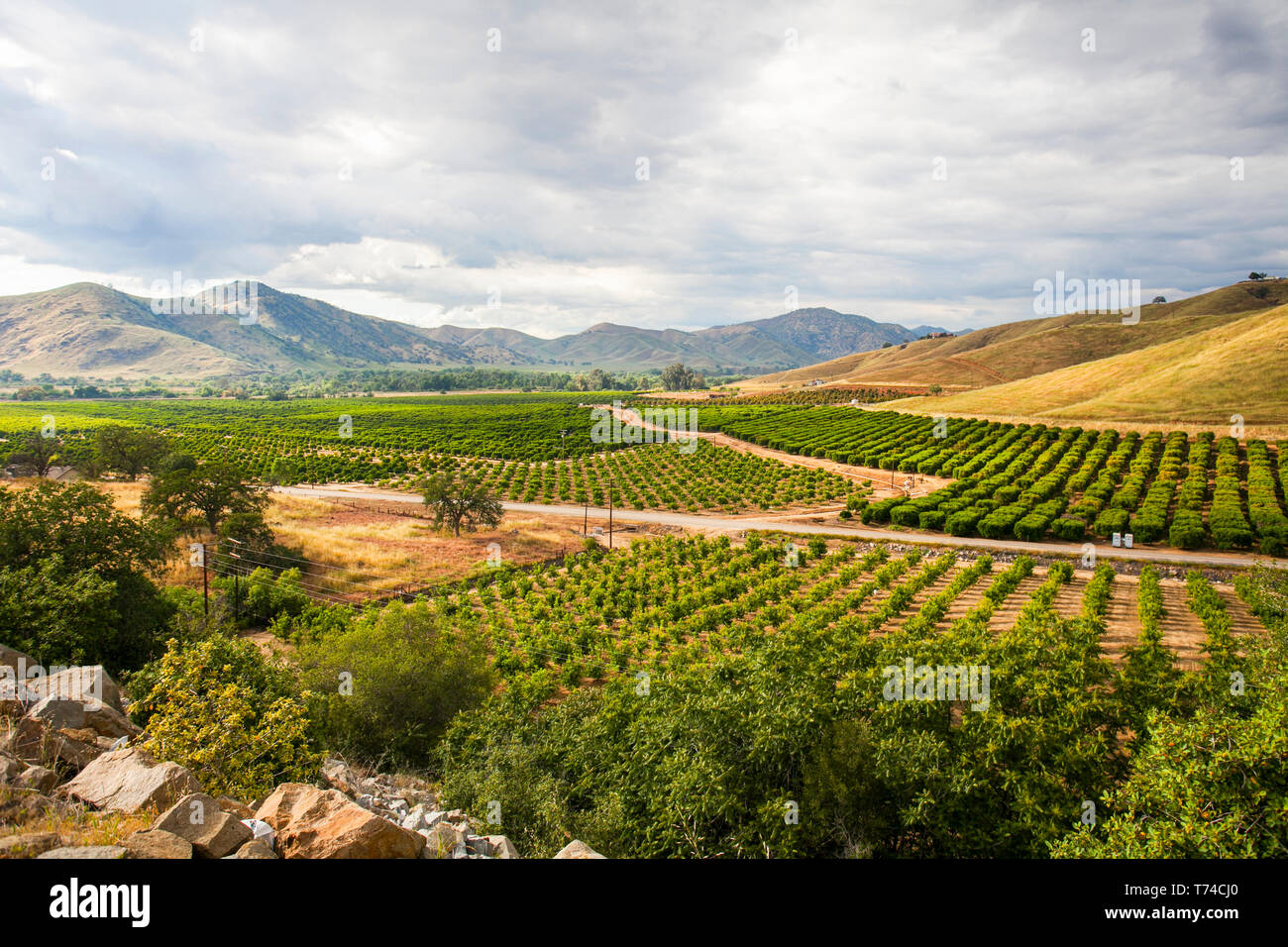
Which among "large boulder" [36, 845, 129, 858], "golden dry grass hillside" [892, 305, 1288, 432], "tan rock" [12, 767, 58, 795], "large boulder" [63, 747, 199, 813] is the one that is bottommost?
"large boulder" [63, 747, 199, 813]

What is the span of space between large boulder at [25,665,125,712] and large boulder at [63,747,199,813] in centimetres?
433

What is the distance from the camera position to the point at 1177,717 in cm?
1314

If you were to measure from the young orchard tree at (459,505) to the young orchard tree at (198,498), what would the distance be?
485 inches

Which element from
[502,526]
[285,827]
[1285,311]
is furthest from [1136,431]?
[285,827]

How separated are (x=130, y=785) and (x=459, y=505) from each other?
42.6 m

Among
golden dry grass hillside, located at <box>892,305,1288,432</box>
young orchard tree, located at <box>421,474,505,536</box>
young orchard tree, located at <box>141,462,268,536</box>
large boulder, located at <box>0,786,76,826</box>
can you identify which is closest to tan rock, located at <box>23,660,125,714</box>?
large boulder, located at <box>0,786,76,826</box>

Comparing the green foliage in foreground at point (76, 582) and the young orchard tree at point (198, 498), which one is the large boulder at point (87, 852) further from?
the young orchard tree at point (198, 498)

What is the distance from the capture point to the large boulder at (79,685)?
1246 centimetres

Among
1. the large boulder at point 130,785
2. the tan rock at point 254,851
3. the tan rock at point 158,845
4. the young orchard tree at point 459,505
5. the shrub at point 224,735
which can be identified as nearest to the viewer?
the tan rock at point 158,845

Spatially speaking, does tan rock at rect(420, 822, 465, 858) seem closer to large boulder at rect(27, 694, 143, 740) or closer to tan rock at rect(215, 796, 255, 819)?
tan rock at rect(215, 796, 255, 819)

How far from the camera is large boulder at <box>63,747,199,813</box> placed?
8320 mm

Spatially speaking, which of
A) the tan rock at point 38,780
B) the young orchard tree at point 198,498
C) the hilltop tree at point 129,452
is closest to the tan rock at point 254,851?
the tan rock at point 38,780
